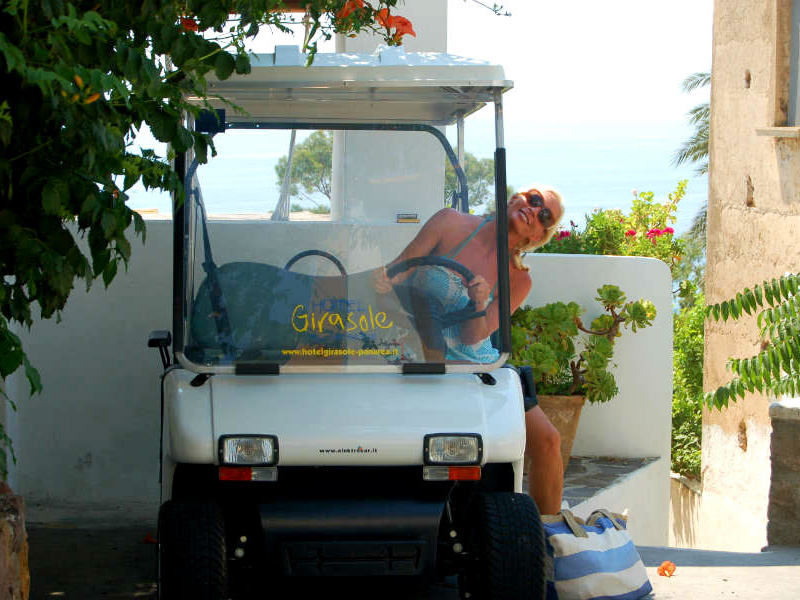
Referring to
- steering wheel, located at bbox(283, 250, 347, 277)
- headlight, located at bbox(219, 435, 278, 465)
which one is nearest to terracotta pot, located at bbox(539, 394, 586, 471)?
steering wheel, located at bbox(283, 250, 347, 277)

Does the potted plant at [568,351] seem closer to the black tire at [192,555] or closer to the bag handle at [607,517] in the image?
the bag handle at [607,517]

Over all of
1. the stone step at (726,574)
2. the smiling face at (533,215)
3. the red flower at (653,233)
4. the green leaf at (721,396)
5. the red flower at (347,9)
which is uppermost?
the red flower at (347,9)

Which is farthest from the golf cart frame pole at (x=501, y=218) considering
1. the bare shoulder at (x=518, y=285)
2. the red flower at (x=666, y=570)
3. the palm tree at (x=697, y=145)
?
the palm tree at (x=697, y=145)

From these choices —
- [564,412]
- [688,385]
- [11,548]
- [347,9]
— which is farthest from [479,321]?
[688,385]

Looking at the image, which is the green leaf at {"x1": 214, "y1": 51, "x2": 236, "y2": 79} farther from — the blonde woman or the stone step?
the stone step

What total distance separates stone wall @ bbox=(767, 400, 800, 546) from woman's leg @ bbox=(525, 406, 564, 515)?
133 cm

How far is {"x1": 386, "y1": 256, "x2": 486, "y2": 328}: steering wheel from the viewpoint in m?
4.02

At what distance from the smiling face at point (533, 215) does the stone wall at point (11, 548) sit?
221cm

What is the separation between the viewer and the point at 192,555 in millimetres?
3473

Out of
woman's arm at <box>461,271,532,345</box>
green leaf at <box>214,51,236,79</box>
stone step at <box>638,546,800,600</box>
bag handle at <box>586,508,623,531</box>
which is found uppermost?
green leaf at <box>214,51,236,79</box>

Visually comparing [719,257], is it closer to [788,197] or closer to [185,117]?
[788,197]

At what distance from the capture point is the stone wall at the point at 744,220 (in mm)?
12617

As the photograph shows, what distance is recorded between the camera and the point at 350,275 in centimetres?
402

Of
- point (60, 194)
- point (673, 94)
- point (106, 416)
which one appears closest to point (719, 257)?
point (106, 416)
